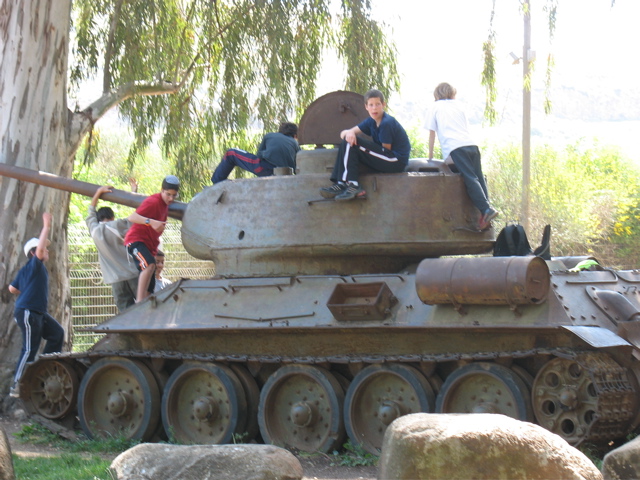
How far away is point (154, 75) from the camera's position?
15328 mm

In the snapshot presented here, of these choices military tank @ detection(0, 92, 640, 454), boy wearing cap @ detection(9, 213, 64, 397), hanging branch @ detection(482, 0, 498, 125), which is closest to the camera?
military tank @ detection(0, 92, 640, 454)

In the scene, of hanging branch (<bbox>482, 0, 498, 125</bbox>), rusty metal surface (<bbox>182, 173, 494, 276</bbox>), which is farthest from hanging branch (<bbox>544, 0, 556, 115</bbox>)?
rusty metal surface (<bbox>182, 173, 494, 276</bbox>)

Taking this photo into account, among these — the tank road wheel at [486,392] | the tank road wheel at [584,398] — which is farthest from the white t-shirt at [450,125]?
the tank road wheel at [584,398]

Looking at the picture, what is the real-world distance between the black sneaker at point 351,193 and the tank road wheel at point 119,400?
3.01m

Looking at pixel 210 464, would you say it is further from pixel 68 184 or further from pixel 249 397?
pixel 68 184

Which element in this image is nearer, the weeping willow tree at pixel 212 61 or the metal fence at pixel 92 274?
the weeping willow tree at pixel 212 61

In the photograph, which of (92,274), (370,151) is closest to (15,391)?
(370,151)

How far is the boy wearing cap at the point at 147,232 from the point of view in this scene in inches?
445

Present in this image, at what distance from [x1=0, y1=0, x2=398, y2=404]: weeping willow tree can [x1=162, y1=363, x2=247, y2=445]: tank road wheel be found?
10.3ft

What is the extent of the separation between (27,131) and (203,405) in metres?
4.95

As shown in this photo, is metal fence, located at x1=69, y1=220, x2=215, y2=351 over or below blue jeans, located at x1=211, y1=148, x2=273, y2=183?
below

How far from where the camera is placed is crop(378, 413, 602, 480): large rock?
225 inches

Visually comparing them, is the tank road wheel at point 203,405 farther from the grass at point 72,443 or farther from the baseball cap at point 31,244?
the baseball cap at point 31,244

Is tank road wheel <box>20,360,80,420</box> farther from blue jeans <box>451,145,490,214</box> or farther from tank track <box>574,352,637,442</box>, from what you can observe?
tank track <box>574,352,637,442</box>
